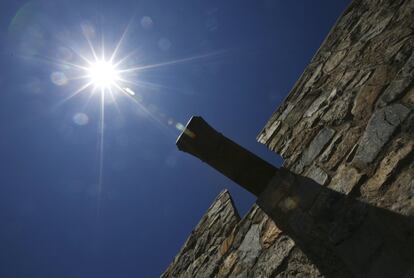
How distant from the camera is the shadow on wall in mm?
1339

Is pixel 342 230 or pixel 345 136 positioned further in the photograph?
pixel 345 136

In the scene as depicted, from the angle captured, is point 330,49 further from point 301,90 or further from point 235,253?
point 235,253

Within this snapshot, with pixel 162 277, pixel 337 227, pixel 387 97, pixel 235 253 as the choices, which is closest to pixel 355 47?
pixel 387 97

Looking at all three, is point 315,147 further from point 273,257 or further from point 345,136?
point 273,257

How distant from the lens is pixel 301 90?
106 inches

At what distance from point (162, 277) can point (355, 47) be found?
8.72ft

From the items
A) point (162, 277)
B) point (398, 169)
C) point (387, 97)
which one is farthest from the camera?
point (162, 277)

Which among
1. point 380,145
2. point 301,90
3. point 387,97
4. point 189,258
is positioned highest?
point 301,90

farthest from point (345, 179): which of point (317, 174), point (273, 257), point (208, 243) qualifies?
point (208, 243)

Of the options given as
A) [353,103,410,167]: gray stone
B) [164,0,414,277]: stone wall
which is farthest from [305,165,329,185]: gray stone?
[353,103,410,167]: gray stone

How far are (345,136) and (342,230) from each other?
55cm

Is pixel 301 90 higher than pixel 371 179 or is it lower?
higher

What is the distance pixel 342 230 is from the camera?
5.17 feet

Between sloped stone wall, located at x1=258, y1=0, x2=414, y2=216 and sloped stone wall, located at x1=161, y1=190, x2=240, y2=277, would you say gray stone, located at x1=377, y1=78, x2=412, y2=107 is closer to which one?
sloped stone wall, located at x1=258, y1=0, x2=414, y2=216
